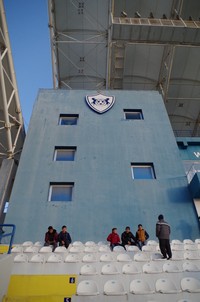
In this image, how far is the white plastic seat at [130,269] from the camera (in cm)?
500

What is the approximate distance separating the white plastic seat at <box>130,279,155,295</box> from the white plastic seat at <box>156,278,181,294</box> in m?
0.17

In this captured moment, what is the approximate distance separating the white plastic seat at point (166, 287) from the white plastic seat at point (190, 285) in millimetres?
163

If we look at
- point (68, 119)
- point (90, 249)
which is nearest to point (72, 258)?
point (90, 249)

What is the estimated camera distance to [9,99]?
1480 cm

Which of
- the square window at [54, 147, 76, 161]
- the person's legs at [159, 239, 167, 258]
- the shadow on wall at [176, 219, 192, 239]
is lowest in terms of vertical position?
the person's legs at [159, 239, 167, 258]

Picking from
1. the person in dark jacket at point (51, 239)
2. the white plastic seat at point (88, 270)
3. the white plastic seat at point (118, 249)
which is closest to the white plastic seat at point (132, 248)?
the white plastic seat at point (118, 249)

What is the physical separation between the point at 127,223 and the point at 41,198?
3.96m

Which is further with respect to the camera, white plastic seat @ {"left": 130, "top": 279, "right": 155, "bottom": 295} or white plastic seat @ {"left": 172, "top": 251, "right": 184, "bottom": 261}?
white plastic seat @ {"left": 172, "top": 251, "right": 184, "bottom": 261}

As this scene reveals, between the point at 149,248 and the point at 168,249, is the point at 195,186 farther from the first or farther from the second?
the point at 168,249

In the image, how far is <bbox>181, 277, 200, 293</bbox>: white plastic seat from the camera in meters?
4.12

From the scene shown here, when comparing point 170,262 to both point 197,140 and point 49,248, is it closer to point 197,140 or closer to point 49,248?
point 49,248

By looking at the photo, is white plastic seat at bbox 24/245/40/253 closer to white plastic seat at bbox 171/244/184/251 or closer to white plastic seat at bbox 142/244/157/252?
white plastic seat at bbox 142/244/157/252

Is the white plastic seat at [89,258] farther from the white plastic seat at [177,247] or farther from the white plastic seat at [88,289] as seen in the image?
the white plastic seat at [177,247]

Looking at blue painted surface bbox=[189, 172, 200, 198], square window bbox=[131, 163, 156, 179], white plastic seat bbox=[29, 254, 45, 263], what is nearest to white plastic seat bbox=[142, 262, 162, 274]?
white plastic seat bbox=[29, 254, 45, 263]
